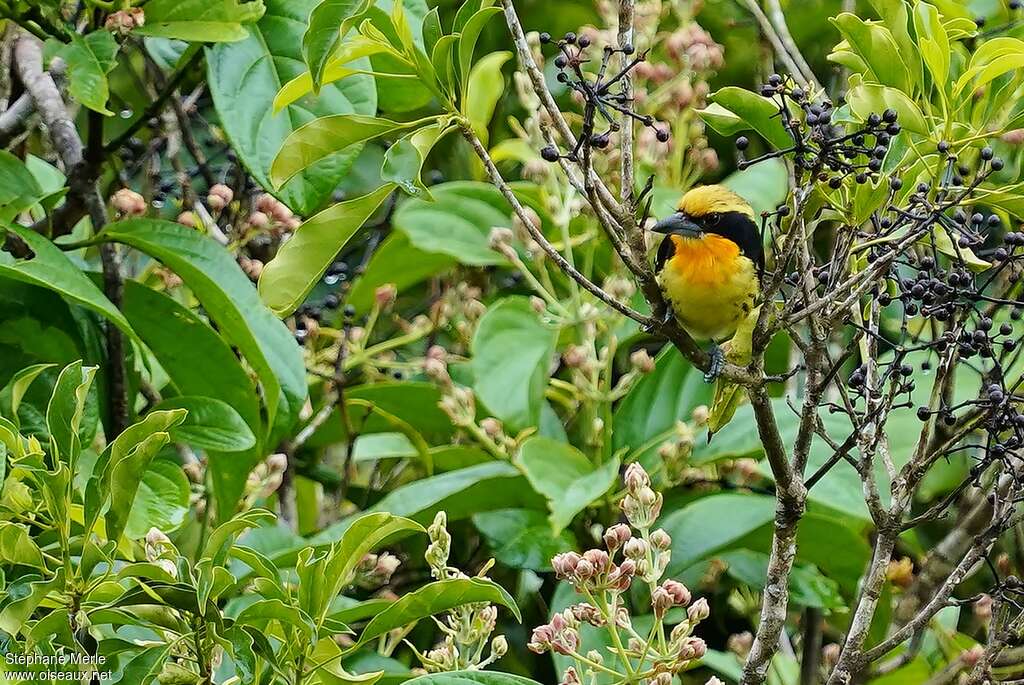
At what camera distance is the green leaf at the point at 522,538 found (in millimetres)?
2076

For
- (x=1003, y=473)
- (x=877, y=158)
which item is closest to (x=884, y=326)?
(x=1003, y=473)

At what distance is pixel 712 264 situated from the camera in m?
2.17

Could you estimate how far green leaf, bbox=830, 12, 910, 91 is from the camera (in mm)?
1305

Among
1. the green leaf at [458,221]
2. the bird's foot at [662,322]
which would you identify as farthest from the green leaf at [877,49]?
the green leaf at [458,221]

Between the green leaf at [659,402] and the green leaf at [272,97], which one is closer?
the green leaf at [272,97]

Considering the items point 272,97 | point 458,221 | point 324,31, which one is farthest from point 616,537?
point 458,221

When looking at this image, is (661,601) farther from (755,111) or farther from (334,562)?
(755,111)

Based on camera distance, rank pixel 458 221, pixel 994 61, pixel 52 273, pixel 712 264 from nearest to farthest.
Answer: pixel 994 61 < pixel 52 273 < pixel 712 264 < pixel 458 221

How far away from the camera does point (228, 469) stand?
1.81m

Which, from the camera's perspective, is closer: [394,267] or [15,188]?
[15,188]

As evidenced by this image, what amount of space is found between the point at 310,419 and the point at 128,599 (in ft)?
4.08

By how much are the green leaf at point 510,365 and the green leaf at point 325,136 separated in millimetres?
993

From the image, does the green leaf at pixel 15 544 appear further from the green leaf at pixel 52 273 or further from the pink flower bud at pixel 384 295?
the pink flower bud at pixel 384 295

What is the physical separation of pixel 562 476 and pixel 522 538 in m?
0.13
